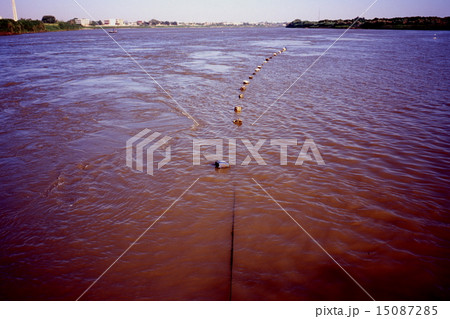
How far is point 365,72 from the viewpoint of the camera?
1538cm

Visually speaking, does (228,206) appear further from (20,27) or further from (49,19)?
(49,19)

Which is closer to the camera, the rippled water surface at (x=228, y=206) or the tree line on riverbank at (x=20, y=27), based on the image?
the rippled water surface at (x=228, y=206)

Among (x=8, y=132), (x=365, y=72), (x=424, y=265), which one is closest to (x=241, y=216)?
(x=424, y=265)

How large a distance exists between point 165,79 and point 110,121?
268 inches

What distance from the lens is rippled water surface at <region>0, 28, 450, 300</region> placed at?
10.3 feet
